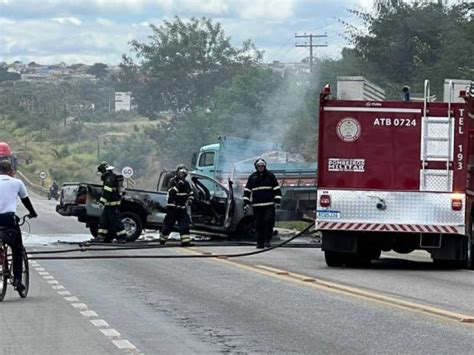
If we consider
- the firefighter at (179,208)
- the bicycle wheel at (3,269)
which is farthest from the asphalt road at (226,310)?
the firefighter at (179,208)

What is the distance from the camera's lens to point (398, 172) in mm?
20141

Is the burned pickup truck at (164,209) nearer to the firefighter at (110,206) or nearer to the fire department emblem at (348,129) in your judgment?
the firefighter at (110,206)

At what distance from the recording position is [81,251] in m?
24.7

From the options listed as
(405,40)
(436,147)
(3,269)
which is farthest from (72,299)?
(405,40)

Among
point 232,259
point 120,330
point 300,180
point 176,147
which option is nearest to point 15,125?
point 176,147

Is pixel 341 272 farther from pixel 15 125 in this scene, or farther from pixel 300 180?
pixel 15 125

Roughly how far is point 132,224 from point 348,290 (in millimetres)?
12642

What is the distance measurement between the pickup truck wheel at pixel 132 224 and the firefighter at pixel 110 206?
138 centimetres

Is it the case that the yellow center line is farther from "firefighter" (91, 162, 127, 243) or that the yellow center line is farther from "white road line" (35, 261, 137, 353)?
"firefighter" (91, 162, 127, 243)

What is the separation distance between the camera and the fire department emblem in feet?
66.5

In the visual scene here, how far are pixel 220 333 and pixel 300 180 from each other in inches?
851

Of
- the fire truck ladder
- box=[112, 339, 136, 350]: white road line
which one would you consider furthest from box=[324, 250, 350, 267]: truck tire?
box=[112, 339, 136, 350]: white road line

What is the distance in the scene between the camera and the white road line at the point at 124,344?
36.2 feet

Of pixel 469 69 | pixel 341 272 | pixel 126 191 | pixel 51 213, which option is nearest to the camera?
pixel 341 272
